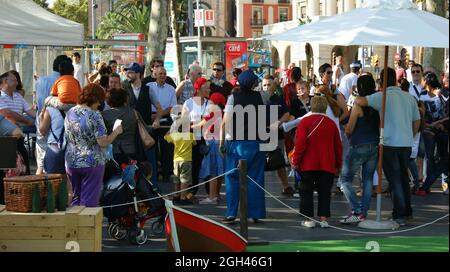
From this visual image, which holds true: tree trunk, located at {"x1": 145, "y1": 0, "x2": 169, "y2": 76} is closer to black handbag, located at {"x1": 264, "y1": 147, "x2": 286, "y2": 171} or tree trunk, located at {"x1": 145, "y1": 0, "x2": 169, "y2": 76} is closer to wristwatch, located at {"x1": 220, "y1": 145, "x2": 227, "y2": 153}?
black handbag, located at {"x1": 264, "y1": 147, "x2": 286, "y2": 171}

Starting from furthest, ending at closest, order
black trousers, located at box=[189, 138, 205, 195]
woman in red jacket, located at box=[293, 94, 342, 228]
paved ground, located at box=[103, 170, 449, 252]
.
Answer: black trousers, located at box=[189, 138, 205, 195] → woman in red jacket, located at box=[293, 94, 342, 228] → paved ground, located at box=[103, 170, 449, 252]

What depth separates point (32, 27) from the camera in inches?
534

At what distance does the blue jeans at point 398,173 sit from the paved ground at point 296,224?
0.88 feet

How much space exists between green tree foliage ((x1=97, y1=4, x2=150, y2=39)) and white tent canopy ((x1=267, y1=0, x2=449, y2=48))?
71.7 m

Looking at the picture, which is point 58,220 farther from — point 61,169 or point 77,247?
point 61,169

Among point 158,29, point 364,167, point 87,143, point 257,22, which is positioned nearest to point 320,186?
point 364,167

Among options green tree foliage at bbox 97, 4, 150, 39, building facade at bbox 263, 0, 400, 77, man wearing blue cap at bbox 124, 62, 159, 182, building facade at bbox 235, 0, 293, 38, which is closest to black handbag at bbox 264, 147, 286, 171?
man wearing blue cap at bbox 124, 62, 159, 182

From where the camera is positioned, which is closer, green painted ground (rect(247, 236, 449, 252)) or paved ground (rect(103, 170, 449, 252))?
green painted ground (rect(247, 236, 449, 252))

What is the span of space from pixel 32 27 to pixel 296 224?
503cm

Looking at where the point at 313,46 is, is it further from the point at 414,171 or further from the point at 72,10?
the point at 414,171

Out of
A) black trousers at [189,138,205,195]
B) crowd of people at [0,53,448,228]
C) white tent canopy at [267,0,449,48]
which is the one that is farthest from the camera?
black trousers at [189,138,205,195]

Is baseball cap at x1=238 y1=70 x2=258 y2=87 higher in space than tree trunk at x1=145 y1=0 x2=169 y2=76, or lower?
lower

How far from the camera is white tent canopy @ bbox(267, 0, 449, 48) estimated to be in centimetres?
1082

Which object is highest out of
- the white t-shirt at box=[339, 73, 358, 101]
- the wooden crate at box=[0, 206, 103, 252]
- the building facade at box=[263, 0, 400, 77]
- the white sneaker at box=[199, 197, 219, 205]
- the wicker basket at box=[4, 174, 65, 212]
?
the building facade at box=[263, 0, 400, 77]
